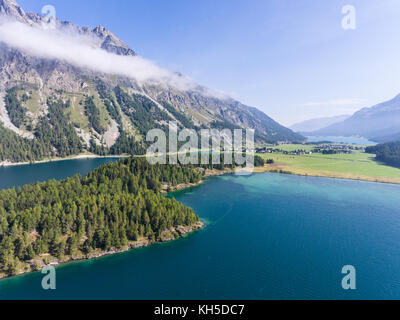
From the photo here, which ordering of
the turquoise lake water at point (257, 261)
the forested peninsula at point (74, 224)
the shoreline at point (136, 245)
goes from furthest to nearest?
the shoreline at point (136, 245) → the forested peninsula at point (74, 224) → the turquoise lake water at point (257, 261)

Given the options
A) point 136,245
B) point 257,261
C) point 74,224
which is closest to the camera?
point 257,261

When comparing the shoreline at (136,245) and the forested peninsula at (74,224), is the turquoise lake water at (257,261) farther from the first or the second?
the forested peninsula at (74,224)

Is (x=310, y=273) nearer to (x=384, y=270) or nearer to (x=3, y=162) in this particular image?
(x=384, y=270)

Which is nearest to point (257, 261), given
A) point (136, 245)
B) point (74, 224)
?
point (136, 245)

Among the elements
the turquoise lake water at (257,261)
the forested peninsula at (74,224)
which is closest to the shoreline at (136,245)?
the forested peninsula at (74,224)

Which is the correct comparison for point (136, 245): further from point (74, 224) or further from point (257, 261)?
point (257, 261)

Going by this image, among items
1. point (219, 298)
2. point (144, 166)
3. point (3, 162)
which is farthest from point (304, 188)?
point (3, 162)

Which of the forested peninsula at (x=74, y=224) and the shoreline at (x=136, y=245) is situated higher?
the forested peninsula at (x=74, y=224)

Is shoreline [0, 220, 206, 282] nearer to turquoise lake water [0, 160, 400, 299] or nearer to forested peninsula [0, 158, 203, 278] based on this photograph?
forested peninsula [0, 158, 203, 278]

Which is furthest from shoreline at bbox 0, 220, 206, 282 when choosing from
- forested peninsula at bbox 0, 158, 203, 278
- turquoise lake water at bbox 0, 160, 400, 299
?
turquoise lake water at bbox 0, 160, 400, 299
